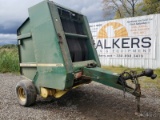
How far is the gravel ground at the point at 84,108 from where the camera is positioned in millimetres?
3633

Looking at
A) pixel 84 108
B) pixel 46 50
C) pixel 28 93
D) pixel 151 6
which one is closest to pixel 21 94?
pixel 28 93

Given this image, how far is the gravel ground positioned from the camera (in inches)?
Answer: 143

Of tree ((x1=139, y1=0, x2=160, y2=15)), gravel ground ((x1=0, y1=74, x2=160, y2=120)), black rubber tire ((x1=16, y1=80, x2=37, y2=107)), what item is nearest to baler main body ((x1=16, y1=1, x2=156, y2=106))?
black rubber tire ((x1=16, y1=80, x2=37, y2=107))

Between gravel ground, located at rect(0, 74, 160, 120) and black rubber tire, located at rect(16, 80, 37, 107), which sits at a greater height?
black rubber tire, located at rect(16, 80, 37, 107)

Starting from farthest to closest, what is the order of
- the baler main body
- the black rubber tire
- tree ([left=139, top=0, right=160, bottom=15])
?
tree ([left=139, top=0, right=160, bottom=15]), the black rubber tire, the baler main body

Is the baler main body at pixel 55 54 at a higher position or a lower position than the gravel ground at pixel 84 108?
higher

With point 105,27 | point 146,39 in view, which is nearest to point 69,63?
point 146,39

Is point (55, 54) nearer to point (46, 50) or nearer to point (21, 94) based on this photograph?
point (46, 50)

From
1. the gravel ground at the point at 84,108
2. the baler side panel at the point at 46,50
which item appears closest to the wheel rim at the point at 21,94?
the gravel ground at the point at 84,108

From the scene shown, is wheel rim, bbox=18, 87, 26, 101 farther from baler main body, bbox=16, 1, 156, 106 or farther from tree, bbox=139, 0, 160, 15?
tree, bbox=139, 0, 160, 15

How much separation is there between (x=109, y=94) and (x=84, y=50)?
1539mm

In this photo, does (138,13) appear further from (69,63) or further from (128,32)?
(69,63)

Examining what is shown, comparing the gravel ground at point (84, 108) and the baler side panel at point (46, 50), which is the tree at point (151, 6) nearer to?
the gravel ground at point (84, 108)

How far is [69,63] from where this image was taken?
361cm
